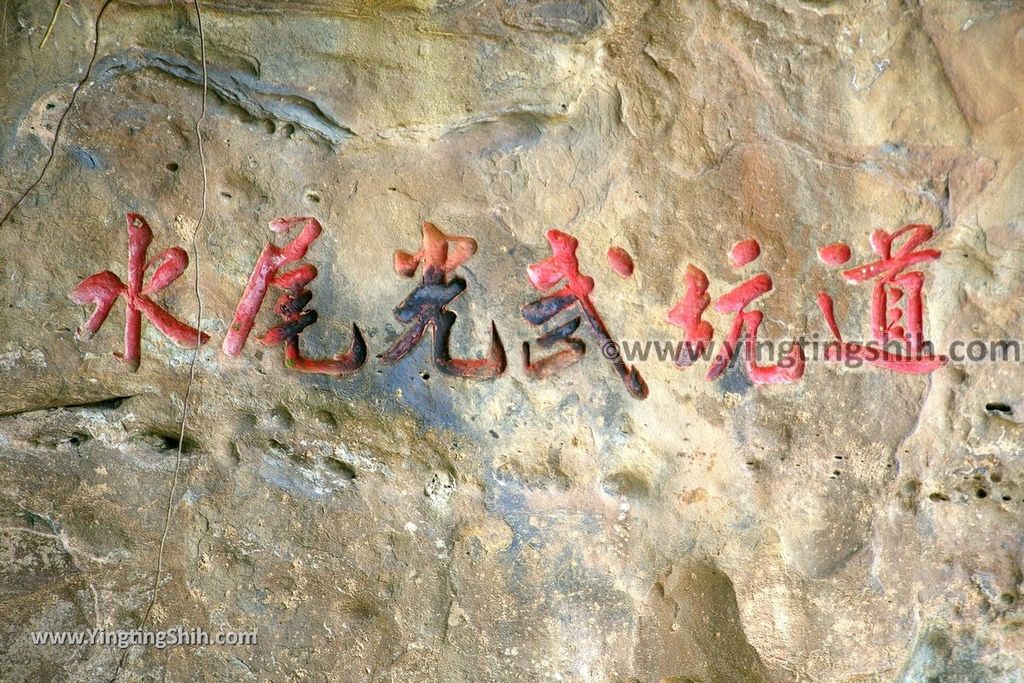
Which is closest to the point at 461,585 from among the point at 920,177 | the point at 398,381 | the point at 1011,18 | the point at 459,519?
the point at 459,519

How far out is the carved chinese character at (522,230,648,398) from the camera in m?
3.04

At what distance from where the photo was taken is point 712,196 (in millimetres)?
2973

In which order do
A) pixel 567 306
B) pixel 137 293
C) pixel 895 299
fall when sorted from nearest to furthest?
pixel 895 299, pixel 567 306, pixel 137 293

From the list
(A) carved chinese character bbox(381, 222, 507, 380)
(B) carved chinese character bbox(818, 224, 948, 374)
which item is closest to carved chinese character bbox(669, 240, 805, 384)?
(B) carved chinese character bbox(818, 224, 948, 374)

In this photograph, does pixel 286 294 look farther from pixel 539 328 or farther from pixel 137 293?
pixel 539 328

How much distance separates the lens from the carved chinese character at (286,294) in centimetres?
313

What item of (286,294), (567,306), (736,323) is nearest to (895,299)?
(736,323)

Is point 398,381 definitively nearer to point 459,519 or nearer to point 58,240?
point 459,519

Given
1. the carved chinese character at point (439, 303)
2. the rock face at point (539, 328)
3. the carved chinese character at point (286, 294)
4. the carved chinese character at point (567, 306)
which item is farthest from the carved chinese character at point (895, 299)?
the carved chinese character at point (286, 294)

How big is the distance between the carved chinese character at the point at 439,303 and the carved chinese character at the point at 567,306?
166 millimetres

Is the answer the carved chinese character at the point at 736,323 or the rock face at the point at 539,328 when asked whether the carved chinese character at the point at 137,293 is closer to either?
the rock face at the point at 539,328

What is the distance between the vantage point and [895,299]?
294 centimetres

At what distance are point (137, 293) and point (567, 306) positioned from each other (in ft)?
5.09

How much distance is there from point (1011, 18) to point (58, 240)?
131 inches
